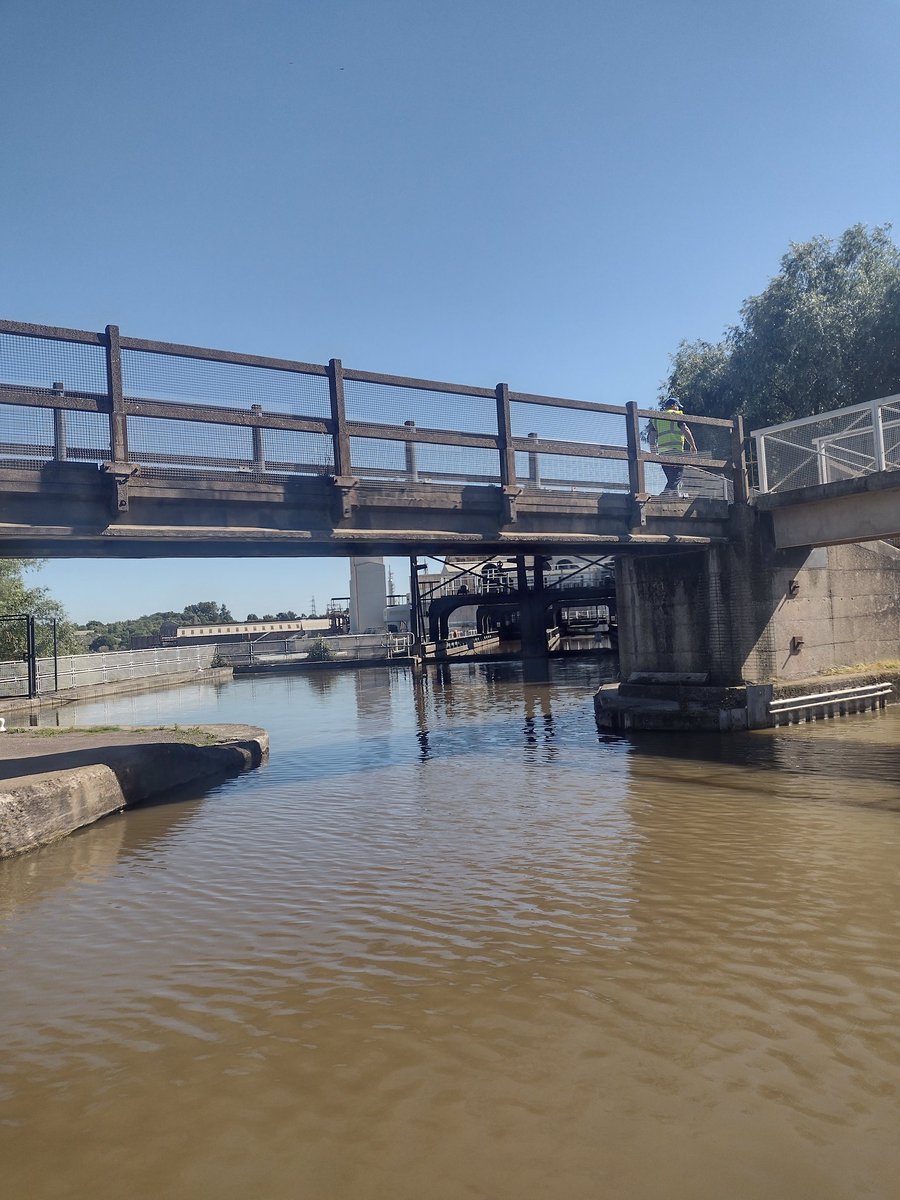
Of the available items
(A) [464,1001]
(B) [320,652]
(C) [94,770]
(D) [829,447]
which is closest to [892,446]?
(D) [829,447]

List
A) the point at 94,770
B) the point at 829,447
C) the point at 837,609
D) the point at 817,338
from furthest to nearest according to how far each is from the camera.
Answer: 1. the point at 817,338
2. the point at 837,609
3. the point at 829,447
4. the point at 94,770

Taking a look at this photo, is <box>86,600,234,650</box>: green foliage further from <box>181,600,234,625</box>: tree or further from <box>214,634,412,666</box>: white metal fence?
<box>214,634,412,666</box>: white metal fence

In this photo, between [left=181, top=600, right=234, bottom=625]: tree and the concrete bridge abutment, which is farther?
[left=181, top=600, right=234, bottom=625]: tree

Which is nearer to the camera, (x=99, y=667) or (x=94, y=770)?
(x=94, y=770)

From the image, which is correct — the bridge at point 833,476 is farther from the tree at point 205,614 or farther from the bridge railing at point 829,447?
the tree at point 205,614

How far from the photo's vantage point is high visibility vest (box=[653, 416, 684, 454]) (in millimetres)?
16250

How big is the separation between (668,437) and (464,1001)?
13.4 metres


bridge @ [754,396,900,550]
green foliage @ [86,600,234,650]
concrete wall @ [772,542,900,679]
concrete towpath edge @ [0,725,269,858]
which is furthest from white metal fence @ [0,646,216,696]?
green foliage @ [86,600,234,650]

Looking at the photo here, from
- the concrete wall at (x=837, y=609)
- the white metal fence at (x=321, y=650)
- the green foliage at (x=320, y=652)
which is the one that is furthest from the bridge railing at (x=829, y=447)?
the green foliage at (x=320, y=652)

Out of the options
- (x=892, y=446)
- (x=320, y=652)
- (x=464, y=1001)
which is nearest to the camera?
(x=464, y=1001)

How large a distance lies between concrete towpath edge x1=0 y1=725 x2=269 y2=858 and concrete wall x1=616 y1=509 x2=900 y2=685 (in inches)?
322

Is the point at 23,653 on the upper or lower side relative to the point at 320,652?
upper

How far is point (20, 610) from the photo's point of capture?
103 feet

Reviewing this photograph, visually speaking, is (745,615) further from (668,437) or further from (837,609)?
(668,437)
